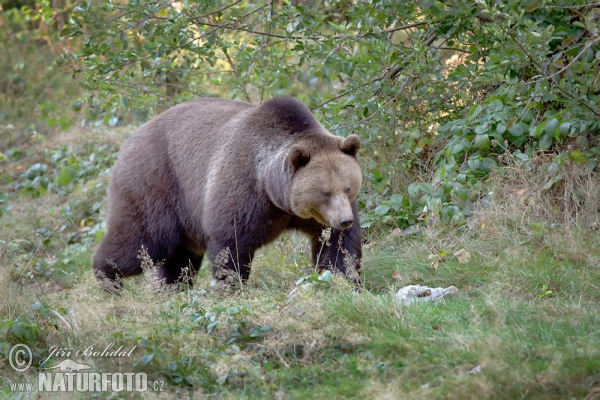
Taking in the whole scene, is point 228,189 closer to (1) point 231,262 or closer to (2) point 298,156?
(1) point 231,262

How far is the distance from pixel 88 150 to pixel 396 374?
9298 millimetres

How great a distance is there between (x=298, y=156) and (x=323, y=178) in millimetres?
286

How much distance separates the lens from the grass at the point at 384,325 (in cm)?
423

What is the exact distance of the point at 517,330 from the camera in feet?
15.0

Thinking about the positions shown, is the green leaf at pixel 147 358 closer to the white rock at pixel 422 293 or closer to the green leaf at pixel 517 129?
the white rock at pixel 422 293

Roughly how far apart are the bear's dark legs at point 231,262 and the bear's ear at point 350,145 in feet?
3.95

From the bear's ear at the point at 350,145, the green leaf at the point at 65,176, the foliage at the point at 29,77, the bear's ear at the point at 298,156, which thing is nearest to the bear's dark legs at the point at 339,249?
the bear's ear at the point at 350,145

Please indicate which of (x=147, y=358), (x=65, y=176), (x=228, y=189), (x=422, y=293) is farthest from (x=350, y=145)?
(x=65, y=176)

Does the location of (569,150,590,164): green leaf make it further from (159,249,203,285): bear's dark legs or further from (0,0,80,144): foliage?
(0,0,80,144): foliage

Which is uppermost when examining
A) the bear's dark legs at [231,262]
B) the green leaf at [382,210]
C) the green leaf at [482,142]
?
the green leaf at [482,142]

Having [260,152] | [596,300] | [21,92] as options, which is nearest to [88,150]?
[21,92]

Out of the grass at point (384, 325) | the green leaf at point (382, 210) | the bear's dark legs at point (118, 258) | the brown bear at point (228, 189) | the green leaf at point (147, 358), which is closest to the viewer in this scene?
the grass at point (384, 325)

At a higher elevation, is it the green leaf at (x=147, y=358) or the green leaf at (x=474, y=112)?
the green leaf at (x=474, y=112)

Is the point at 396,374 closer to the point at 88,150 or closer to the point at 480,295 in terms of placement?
the point at 480,295
